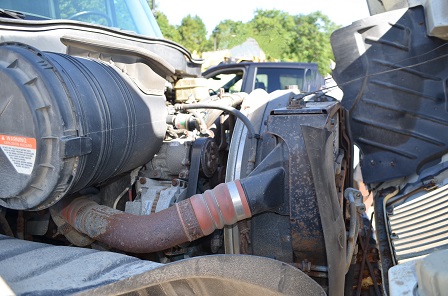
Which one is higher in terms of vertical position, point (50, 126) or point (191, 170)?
point (50, 126)

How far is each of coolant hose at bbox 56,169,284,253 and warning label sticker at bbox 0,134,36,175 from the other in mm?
444

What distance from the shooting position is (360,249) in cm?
302

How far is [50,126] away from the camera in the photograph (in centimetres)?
172

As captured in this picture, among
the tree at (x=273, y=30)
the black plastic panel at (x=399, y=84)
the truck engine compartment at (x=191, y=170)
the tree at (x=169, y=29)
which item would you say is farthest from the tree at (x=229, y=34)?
the truck engine compartment at (x=191, y=170)

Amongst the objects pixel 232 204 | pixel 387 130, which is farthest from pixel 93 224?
pixel 387 130

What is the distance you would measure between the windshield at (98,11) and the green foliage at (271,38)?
85.1ft

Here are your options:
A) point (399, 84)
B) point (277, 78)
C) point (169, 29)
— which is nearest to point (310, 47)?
point (169, 29)

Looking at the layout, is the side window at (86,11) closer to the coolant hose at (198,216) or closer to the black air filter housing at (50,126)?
the black air filter housing at (50,126)

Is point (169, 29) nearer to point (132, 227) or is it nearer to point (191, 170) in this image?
point (191, 170)

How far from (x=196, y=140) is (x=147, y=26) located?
1.17 meters

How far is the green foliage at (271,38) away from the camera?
3192cm

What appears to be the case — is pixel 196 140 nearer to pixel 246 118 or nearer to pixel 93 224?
pixel 246 118

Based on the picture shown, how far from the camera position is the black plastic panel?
306 centimetres

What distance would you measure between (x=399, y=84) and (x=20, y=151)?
2353 millimetres
